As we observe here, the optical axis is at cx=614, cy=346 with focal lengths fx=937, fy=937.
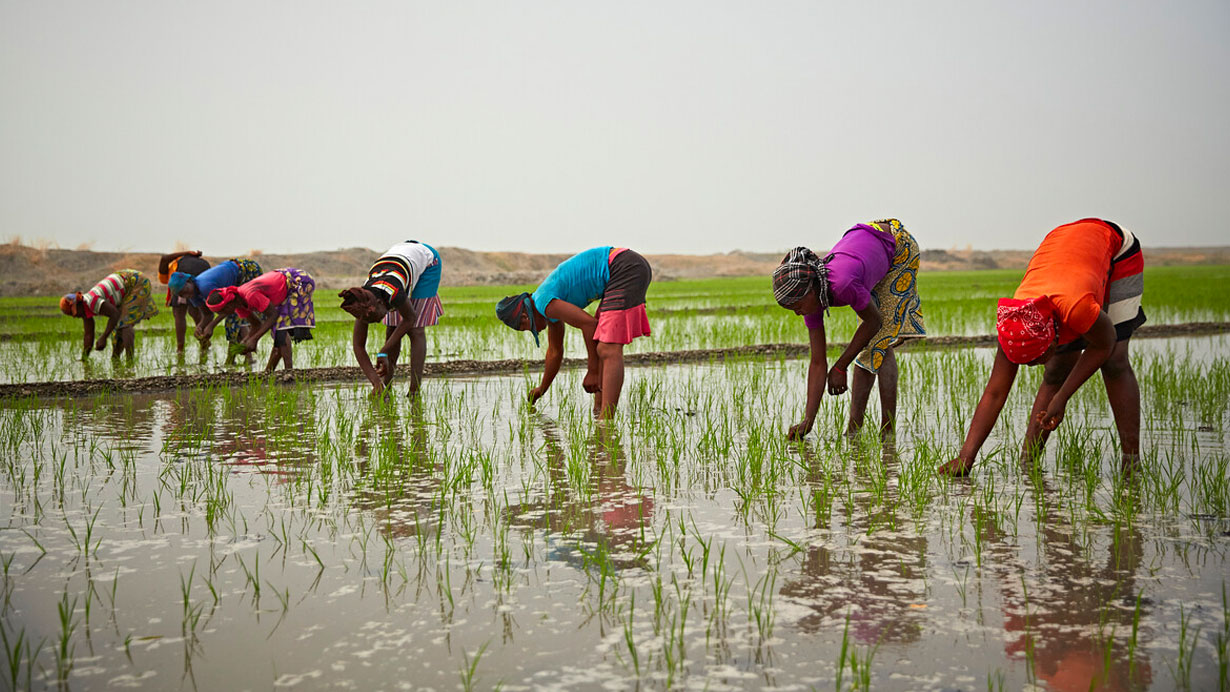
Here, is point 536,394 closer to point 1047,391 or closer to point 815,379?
point 815,379

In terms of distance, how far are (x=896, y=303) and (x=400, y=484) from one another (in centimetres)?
252

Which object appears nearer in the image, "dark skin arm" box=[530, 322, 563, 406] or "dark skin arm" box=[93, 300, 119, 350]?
"dark skin arm" box=[530, 322, 563, 406]

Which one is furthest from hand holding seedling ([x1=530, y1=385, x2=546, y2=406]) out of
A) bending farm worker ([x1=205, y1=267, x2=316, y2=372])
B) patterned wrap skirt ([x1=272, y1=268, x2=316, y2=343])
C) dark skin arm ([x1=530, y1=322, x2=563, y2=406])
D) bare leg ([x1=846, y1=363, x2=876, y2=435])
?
patterned wrap skirt ([x1=272, y1=268, x2=316, y2=343])

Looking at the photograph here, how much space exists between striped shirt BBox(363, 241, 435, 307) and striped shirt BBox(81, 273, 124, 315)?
14.8 feet

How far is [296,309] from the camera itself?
777 cm

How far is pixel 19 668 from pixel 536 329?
3745 mm

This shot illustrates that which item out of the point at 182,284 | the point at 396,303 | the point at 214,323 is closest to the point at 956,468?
the point at 396,303

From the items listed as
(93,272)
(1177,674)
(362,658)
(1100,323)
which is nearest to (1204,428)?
(1100,323)

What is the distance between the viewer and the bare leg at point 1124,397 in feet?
11.7

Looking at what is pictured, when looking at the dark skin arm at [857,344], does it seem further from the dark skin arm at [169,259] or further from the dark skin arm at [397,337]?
the dark skin arm at [169,259]

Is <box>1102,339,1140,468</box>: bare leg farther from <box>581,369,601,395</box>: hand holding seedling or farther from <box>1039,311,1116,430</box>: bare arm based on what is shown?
<box>581,369,601,395</box>: hand holding seedling

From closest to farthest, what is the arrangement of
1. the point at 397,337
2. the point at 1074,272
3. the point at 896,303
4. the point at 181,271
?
the point at 1074,272 < the point at 896,303 < the point at 397,337 < the point at 181,271

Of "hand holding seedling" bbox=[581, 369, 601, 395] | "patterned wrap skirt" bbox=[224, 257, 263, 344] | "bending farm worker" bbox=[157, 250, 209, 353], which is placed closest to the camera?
"hand holding seedling" bbox=[581, 369, 601, 395]

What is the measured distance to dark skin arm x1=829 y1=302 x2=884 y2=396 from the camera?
425 cm
